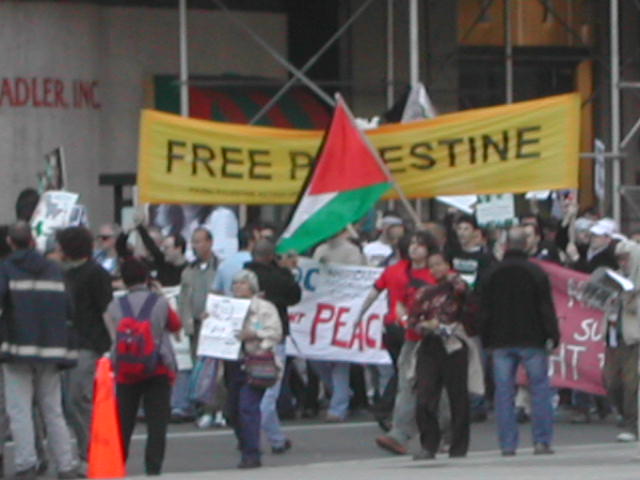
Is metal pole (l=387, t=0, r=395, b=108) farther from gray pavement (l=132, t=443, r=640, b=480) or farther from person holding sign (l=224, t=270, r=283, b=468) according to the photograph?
person holding sign (l=224, t=270, r=283, b=468)

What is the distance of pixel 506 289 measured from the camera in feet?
48.0

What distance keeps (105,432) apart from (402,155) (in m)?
5.77

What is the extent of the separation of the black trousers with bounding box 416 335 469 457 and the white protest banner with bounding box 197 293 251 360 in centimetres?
139

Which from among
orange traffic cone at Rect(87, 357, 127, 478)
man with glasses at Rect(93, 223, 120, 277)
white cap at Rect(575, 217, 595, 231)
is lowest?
orange traffic cone at Rect(87, 357, 127, 478)

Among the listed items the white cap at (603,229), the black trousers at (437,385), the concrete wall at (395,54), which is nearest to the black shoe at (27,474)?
the black trousers at (437,385)

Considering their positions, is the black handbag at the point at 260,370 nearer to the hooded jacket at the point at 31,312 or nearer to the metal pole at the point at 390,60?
the hooded jacket at the point at 31,312

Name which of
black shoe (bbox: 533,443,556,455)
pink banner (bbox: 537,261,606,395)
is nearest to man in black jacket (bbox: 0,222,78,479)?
black shoe (bbox: 533,443,556,455)

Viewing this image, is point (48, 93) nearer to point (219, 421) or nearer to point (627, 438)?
point (219, 421)

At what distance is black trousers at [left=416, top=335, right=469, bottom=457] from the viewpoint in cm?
1442

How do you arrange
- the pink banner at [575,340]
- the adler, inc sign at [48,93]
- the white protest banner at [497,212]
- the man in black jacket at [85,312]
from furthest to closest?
the adler, inc sign at [48,93] < the white protest banner at [497,212] < the pink banner at [575,340] < the man in black jacket at [85,312]

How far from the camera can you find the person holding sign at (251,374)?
563 inches

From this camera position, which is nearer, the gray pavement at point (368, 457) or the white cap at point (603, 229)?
the gray pavement at point (368, 457)

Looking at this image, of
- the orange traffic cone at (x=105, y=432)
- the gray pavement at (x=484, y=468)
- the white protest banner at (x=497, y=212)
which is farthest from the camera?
the white protest banner at (x=497, y=212)

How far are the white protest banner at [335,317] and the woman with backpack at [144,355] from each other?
4.66 meters
